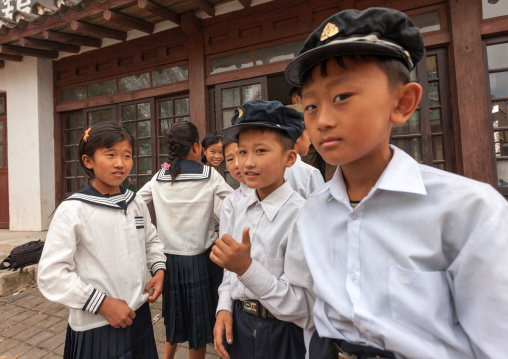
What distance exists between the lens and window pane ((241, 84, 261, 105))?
4.12m

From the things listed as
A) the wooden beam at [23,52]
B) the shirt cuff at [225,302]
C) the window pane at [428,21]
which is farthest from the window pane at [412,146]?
the wooden beam at [23,52]

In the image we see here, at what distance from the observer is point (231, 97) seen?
4320 millimetres

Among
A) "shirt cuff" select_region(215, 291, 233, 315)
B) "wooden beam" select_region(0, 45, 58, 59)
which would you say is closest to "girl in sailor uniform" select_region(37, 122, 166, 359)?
"shirt cuff" select_region(215, 291, 233, 315)

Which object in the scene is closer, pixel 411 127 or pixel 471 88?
pixel 471 88

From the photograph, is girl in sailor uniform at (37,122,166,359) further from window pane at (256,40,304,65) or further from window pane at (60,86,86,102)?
window pane at (60,86,86,102)

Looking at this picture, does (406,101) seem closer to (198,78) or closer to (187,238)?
(187,238)

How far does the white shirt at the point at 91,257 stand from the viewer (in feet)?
4.24

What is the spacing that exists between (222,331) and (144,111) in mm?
4609

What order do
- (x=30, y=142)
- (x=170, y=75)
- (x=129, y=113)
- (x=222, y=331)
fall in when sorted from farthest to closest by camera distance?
1. (x=30, y=142)
2. (x=129, y=113)
3. (x=170, y=75)
4. (x=222, y=331)

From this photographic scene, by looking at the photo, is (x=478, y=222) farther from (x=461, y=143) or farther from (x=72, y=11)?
(x=72, y=11)

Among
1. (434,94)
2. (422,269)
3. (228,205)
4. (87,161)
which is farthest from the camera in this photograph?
(434,94)

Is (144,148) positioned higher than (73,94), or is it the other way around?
(73,94)

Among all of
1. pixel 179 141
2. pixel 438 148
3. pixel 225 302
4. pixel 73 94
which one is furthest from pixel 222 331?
pixel 73 94

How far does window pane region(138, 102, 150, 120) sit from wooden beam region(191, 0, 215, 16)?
189cm
